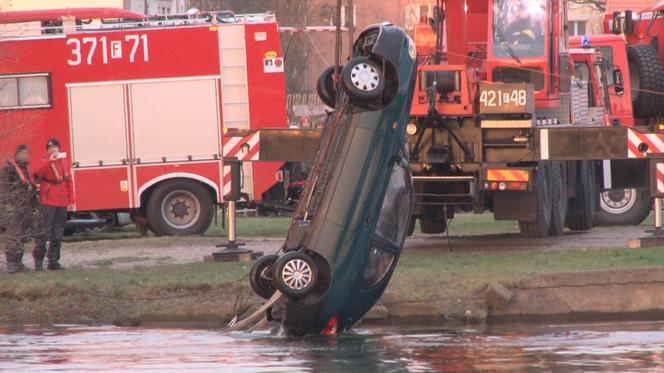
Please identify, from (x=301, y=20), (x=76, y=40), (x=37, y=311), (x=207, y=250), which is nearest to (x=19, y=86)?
(x=76, y=40)

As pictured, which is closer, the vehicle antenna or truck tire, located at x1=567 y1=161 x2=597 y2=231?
the vehicle antenna

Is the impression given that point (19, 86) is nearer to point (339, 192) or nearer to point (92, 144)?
point (92, 144)

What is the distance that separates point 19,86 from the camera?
25.1 meters

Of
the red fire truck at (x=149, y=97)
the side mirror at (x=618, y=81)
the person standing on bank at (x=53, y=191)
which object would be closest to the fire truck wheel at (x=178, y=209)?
the red fire truck at (x=149, y=97)

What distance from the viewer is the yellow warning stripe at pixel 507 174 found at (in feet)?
60.7

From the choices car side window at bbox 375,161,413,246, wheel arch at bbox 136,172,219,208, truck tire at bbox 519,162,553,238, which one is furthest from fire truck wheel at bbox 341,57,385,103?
wheel arch at bbox 136,172,219,208

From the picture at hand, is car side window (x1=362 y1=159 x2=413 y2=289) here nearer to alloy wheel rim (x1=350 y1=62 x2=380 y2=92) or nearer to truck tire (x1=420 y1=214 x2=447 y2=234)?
alloy wheel rim (x1=350 y1=62 x2=380 y2=92)

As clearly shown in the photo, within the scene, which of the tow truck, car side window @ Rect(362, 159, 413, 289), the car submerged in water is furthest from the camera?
car side window @ Rect(362, 159, 413, 289)

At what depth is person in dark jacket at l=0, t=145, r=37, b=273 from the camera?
17219mm

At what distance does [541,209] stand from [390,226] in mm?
7346

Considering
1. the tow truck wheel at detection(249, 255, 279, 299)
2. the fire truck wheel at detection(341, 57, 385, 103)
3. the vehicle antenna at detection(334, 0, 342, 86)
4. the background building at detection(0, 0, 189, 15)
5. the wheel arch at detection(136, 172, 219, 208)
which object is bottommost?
the wheel arch at detection(136, 172, 219, 208)

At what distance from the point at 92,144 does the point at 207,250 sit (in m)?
4.86

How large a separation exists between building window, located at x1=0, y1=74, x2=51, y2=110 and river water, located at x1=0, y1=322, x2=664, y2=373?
37.4 ft

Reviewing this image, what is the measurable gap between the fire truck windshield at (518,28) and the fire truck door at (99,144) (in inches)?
297
